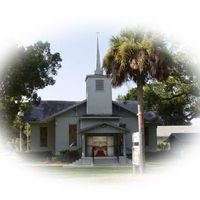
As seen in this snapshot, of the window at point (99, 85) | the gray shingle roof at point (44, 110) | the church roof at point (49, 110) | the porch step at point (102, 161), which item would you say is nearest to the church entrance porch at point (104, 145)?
the porch step at point (102, 161)

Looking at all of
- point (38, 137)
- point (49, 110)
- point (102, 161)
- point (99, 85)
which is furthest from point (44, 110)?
point (102, 161)

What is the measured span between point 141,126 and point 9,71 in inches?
624

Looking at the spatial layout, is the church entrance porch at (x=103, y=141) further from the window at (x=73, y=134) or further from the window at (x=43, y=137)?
the window at (x=43, y=137)

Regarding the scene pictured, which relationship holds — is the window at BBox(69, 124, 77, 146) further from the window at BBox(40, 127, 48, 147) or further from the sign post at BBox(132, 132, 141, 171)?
the sign post at BBox(132, 132, 141, 171)

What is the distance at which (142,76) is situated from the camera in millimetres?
25469

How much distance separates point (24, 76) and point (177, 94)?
18163 mm

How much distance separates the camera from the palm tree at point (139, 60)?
24359 mm

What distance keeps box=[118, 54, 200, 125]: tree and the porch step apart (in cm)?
717

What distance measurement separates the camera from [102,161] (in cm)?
3759

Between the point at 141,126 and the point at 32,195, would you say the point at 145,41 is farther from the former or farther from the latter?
the point at 32,195

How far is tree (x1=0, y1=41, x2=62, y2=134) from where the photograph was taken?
37031 mm

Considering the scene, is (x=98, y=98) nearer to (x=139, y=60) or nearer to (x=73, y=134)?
(x=73, y=134)

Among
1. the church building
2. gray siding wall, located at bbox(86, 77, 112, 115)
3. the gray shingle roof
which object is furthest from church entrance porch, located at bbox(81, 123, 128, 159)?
the gray shingle roof

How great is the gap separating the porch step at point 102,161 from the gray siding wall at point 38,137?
6.63 metres
